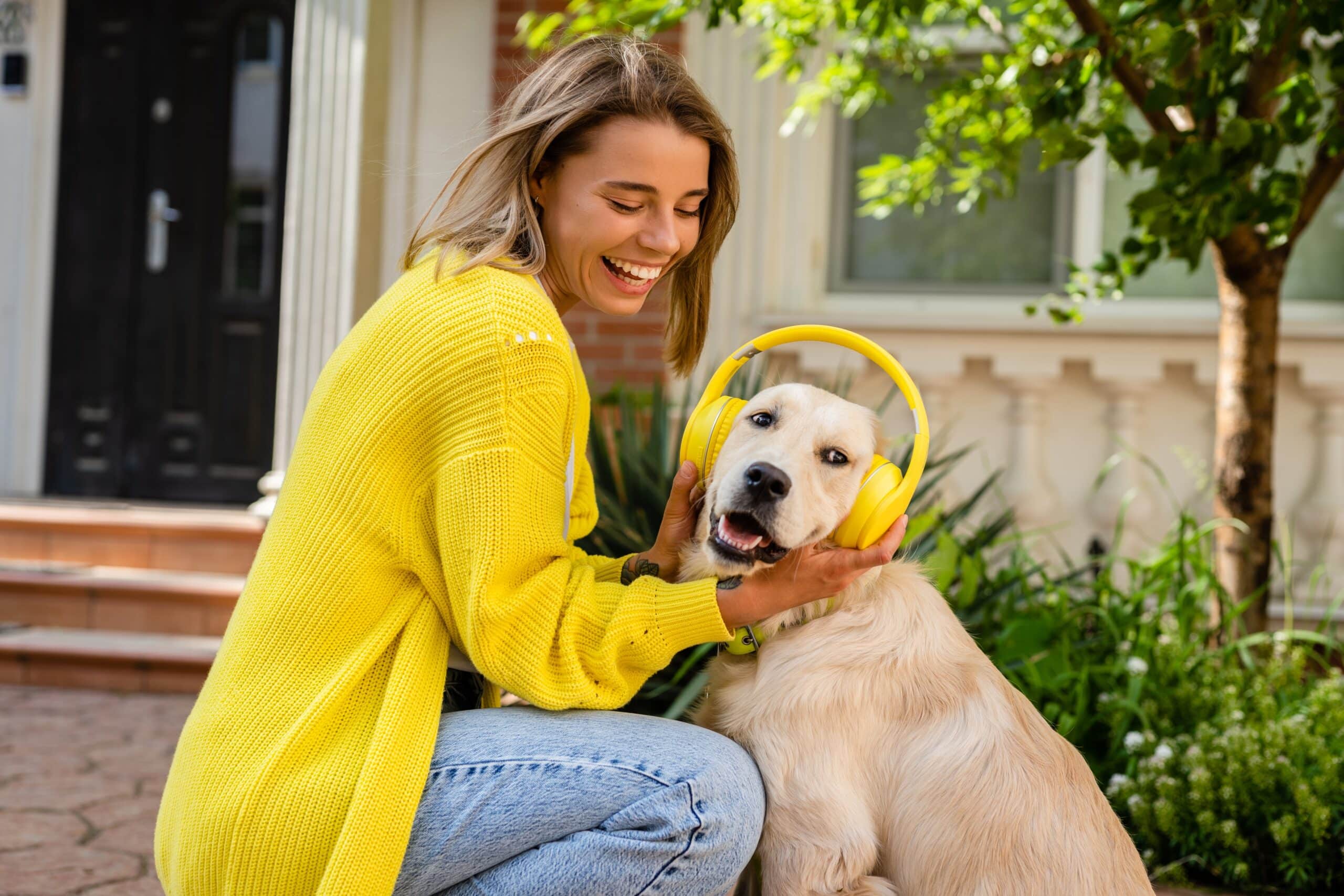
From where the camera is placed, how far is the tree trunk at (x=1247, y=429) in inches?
126

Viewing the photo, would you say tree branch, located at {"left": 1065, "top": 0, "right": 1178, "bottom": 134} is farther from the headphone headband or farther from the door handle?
the door handle

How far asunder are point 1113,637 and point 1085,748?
0.41 meters

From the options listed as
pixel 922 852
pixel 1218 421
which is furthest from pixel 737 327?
pixel 922 852

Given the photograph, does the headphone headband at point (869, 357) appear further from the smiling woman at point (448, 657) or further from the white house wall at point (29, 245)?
the white house wall at point (29, 245)

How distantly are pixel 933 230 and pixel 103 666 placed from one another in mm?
4076

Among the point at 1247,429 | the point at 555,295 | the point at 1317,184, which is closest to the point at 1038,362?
the point at 1247,429

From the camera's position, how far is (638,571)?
1.90 m

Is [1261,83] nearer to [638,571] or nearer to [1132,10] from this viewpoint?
[1132,10]

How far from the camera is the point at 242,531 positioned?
16.1 ft

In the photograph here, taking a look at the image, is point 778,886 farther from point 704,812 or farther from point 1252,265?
point 1252,265

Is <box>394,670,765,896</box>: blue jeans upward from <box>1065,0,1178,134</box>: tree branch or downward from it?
downward

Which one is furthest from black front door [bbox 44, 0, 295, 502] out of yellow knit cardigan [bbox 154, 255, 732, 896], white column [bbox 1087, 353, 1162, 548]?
yellow knit cardigan [bbox 154, 255, 732, 896]

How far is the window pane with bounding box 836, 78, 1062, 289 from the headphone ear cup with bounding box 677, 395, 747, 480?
366 cm

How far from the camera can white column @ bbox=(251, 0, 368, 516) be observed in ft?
16.3
